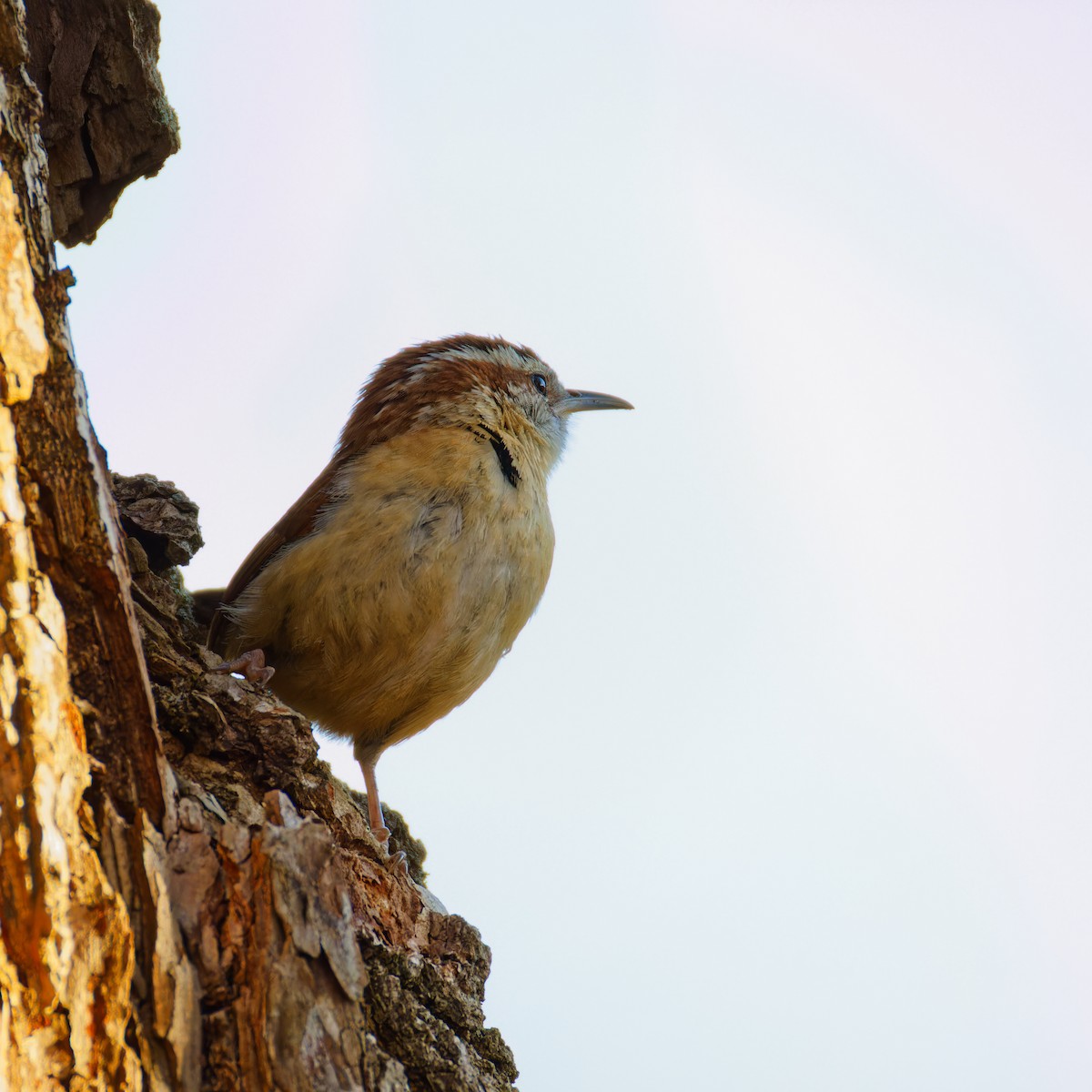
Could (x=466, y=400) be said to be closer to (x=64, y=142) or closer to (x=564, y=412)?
(x=564, y=412)

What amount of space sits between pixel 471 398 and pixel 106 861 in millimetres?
2935

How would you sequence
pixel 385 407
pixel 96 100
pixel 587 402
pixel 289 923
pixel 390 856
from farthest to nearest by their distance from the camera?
pixel 587 402
pixel 385 407
pixel 96 100
pixel 390 856
pixel 289 923

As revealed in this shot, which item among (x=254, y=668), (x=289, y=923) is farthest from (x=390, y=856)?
(x=289, y=923)

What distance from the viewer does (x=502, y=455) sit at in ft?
15.1

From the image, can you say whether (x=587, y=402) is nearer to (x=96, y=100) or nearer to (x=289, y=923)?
(x=96, y=100)

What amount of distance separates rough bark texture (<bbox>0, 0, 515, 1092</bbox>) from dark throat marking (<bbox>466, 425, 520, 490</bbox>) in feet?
6.50

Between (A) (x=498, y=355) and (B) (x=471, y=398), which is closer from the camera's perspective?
(B) (x=471, y=398)

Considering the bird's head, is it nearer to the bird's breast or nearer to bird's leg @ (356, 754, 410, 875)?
the bird's breast

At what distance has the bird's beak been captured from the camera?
5754 millimetres

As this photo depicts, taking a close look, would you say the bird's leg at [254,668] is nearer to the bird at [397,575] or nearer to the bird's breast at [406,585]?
the bird at [397,575]

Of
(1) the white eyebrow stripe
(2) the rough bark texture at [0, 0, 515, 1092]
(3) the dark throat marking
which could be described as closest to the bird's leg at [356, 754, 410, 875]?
(3) the dark throat marking

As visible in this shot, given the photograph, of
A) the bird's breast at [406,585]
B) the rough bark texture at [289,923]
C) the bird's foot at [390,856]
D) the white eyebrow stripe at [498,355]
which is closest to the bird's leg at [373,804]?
the bird's foot at [390,856]

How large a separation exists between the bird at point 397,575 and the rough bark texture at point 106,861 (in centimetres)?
130

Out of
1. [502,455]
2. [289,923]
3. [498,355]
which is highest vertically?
[498,355]
